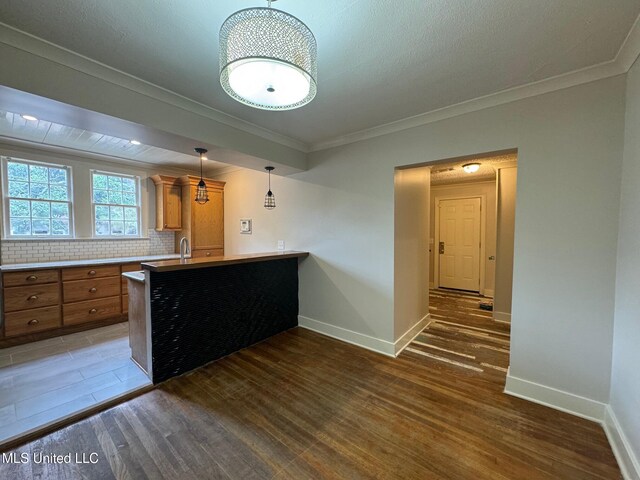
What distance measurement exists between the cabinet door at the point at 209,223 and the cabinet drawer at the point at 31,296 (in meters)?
1.86

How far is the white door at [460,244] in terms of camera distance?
19.5 ft

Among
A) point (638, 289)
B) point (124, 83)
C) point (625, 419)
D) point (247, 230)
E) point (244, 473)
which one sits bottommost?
point (244, 473)

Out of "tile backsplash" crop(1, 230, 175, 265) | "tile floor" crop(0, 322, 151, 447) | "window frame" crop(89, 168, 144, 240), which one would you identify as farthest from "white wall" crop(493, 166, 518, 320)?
"window frame" crop(89, 168, 144, 240)

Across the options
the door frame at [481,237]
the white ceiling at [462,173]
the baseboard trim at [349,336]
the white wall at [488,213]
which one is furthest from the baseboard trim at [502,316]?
the white ceiling at [462,173]

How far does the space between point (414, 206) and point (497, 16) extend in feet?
7.18

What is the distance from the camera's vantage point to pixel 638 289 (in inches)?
59.3

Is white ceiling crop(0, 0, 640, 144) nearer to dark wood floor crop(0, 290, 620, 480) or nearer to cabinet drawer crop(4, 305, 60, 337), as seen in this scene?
dark wood floor crop(0, 290, 620, 480)

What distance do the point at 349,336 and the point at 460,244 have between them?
421 cm

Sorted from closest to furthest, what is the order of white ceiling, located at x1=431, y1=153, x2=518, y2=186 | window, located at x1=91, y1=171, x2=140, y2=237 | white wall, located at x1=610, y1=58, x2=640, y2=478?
white wall, located at x1=610, y1=58, x2=640, y2=478 < white ceiling, located at x1=431, y1=153, x2=518, y2=186 < window, located at x1=91, y1=171, x2=140, y2=237

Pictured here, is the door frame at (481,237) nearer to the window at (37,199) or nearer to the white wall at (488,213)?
the white wall at (488,213)

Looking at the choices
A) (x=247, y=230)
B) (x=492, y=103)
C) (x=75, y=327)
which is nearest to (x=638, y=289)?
(x=492, y=103)

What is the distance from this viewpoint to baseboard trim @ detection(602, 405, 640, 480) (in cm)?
146

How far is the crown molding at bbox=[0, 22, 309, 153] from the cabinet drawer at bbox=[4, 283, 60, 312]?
3088mm

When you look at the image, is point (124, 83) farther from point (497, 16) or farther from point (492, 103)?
point (492, 103)
